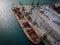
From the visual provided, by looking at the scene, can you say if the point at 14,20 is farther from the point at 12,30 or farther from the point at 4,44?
the point at 4,44

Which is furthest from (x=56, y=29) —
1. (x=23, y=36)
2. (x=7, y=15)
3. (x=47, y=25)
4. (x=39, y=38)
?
(x=7, y=15)

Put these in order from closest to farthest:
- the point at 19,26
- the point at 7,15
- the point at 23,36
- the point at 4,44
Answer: the point at 4,44
the point at 23,36
the point at 19,26
the point at 7,15

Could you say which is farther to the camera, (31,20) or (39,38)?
(31,20)

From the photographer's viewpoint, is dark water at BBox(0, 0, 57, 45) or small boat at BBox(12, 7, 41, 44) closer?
small boat at BBox(12, 7, 41, 44)

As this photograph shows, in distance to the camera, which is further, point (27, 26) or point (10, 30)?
point (27, 26)

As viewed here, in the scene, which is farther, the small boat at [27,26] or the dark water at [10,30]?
the dark water at [10,30]

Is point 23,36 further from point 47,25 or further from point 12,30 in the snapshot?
point 47,25

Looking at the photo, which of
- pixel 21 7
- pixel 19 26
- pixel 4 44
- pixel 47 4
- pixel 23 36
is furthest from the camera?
pixel 47 4
